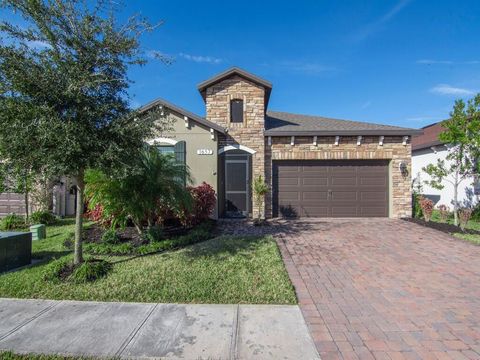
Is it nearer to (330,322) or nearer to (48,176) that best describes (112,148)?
(48,176)

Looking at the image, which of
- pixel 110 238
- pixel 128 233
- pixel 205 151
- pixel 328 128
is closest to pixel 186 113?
pixel 205 151

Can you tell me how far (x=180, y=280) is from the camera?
4.40m

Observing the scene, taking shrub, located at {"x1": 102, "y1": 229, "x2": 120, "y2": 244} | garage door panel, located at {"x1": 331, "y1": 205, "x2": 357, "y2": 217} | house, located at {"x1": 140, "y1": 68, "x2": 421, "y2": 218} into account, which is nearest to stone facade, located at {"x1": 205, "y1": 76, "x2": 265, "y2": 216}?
house, located at {"x1": 140, "y1": 68, "x2": 421, "y2": 218}

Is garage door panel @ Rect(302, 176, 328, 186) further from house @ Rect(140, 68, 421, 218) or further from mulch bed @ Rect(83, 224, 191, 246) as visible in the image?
mulch bed @ Rect(83, 224, 191, 246)

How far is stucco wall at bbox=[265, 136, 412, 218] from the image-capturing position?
34.1ft

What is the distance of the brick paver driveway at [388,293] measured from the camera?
2.79 metres

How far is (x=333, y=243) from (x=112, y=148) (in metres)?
5.67

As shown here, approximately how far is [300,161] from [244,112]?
120 inches

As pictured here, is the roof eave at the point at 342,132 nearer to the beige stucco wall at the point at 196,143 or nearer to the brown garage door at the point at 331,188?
the brown garage door at the point at 331,188

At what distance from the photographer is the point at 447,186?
12.4m

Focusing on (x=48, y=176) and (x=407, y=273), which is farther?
(x=407, y=273)

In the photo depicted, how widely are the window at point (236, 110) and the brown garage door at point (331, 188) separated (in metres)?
2.43

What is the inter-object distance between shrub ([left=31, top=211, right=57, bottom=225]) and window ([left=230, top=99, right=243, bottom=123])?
7.88 metres

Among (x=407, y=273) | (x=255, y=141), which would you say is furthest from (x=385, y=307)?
(x=255, y=141)
